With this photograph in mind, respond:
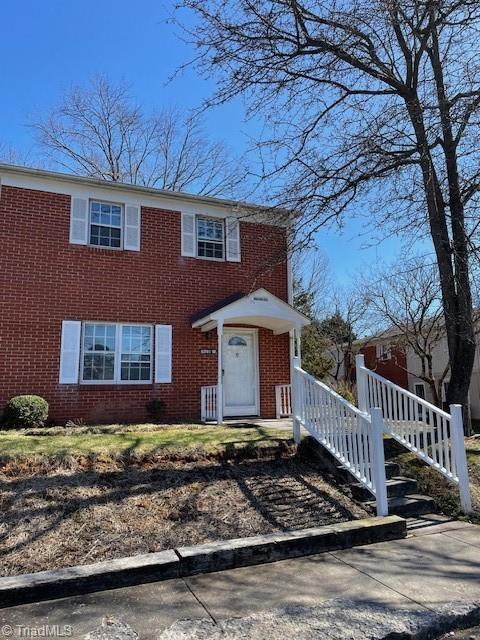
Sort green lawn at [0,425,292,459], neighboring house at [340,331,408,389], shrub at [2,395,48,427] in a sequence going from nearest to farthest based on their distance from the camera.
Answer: green lawn at [0,425,292,459] → shrub at [2,395,48,427] → neighboring house at [340,331,408,389]

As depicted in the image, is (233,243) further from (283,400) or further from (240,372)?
(283,400)

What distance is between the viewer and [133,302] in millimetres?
11805

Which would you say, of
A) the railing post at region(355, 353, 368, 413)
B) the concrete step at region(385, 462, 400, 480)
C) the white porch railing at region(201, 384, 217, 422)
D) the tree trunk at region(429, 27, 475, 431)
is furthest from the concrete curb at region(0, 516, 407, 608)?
the white porch railing at region(201, 384, 217, 422)

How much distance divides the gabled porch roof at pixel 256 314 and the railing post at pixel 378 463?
20.1ft

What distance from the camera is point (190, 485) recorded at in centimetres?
589

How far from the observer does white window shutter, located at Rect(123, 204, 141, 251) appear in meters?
12.0

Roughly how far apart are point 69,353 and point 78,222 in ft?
10.2

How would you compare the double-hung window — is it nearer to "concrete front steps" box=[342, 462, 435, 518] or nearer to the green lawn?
the green lawn

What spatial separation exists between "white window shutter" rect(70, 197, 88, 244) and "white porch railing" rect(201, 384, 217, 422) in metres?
4.54

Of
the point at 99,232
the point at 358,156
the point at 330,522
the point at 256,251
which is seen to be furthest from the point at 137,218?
the point at 330,522

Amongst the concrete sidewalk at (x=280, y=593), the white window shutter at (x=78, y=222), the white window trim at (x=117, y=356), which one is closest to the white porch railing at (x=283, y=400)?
the white window trim at (x=117, y=356)

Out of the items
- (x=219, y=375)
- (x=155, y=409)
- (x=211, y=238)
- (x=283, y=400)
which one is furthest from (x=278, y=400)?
(x=211, y=238)

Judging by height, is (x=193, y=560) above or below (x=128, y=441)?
below

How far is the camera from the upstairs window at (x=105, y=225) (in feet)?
38.9
